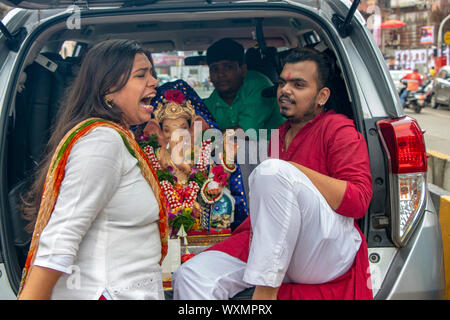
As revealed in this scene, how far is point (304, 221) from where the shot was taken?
5.80 ft

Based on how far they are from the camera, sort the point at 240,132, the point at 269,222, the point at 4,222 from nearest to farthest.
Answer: the point at 269,222, the point at 4,222, the point at 240,132

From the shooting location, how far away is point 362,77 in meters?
2.20

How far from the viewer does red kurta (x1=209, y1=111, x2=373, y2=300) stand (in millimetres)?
1869

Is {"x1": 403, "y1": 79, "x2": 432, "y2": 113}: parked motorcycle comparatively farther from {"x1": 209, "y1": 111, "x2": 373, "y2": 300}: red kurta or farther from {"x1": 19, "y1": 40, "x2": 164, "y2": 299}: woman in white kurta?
{"x1": 19, "y1": 40, "x2": 164, "y2": 299}: woman in white kurta

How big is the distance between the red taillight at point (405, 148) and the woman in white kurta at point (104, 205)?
991 mm

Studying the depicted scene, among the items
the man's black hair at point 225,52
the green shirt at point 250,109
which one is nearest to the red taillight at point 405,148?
the green shirt at point 250,109

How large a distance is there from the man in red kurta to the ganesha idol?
0.56 m

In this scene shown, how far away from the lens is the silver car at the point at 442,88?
1647cm

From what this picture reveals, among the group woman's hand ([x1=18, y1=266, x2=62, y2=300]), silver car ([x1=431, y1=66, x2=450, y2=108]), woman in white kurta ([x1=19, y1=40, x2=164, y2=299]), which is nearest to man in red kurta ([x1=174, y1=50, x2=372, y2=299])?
woman in white kurta ([x1=19, y1=40, x2=164, y2=299])

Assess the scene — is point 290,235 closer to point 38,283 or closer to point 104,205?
point 104,205

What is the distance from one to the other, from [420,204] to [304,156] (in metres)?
0.52

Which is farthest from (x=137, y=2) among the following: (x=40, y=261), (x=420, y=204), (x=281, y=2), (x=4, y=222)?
(x=420, y=204)

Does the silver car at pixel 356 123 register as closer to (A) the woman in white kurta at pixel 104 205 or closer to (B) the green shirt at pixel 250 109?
(A) the woman in white kurta at pixel 104 205

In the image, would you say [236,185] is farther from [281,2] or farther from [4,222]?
[4,222]
